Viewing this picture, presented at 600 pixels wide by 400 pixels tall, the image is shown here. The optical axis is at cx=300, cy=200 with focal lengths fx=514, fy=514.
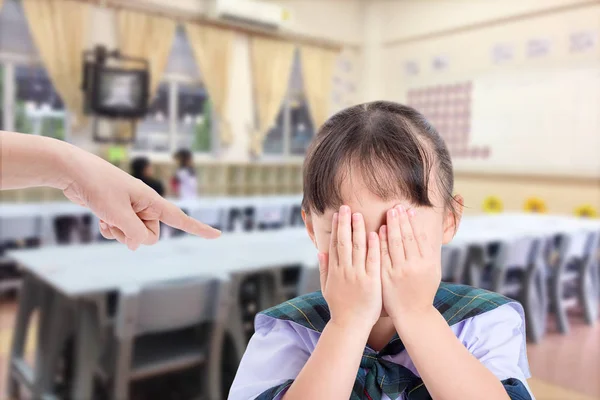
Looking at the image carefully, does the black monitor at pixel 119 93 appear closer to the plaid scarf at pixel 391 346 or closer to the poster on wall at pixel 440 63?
the poster on wall at pixel 440 63

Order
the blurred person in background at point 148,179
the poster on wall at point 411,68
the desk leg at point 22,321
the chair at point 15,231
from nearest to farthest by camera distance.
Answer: the blurred person in background at point 148,179 < the desk leg at point 22,321 < the chair at point 15,231 < the poster on wall at point 411,68

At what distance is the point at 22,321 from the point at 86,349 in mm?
762

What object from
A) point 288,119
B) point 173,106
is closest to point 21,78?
point 173,106

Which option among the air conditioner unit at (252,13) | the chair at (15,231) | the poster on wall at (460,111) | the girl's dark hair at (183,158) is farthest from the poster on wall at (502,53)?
the chair at (15,231)

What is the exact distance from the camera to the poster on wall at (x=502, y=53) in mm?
5981

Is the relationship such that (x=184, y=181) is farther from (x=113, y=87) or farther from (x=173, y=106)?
(x=173, y=106)

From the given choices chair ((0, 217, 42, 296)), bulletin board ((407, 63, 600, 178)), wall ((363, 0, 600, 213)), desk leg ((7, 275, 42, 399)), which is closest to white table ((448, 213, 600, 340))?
wall ((363, 0, 600, 213))

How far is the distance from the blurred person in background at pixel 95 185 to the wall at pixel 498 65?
4.97 meters

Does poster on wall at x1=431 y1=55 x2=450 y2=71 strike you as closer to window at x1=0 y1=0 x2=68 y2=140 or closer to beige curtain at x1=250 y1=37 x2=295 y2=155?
beige curtain at x1=250 y1=37 x2=295 y2=155

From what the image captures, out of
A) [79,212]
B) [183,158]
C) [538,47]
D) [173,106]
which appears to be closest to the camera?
[79,212]

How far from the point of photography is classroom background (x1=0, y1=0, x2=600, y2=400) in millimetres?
1970

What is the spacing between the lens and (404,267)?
477 millimetres

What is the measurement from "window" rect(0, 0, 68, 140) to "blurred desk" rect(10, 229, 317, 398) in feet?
10.5

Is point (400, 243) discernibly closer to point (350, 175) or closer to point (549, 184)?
point (350, 175)
